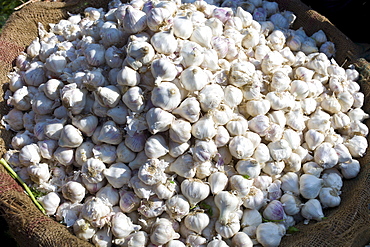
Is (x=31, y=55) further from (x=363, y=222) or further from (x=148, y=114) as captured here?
(x=363, y=222)

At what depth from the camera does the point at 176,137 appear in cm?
142

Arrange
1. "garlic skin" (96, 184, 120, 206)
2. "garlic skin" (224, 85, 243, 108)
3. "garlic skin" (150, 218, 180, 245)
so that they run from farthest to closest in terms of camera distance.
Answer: "garlic skin" (224, 85, 243, 108), "garlic skin" (96, 184, 120, 206), "garlic skin" (150, 218, 180, 245)

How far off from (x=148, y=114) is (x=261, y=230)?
69 cm

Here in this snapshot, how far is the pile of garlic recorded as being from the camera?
141 centimetres

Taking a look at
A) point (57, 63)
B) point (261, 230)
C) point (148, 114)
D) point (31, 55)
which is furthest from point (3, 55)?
point (261, 230)

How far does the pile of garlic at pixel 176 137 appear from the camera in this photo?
1.41 meters

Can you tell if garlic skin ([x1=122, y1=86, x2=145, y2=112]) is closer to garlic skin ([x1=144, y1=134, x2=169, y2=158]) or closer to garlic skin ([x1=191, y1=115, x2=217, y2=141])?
garlic skin ([x1=144, y1=134, x2=169, y2=158])

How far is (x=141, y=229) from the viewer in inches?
57.1

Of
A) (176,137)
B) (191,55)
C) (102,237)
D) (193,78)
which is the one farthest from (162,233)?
(191,55)

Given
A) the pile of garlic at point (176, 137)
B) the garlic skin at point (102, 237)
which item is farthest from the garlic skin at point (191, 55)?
the garlic skin at point (102, 237)

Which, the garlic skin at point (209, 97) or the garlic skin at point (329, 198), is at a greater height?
the garlic skin at point (209, 97)

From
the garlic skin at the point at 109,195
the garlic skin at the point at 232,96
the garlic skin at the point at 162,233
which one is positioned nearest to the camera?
the garlic skin at the point at 162,233

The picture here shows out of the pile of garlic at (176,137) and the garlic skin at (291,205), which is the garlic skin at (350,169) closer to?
the pile of garlic at (176,137)

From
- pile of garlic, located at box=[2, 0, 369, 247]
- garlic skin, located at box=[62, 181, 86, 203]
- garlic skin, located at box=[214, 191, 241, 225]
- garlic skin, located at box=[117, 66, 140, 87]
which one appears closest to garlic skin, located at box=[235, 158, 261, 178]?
pile of garlic, located at box=[2, 0, 369, 247]
